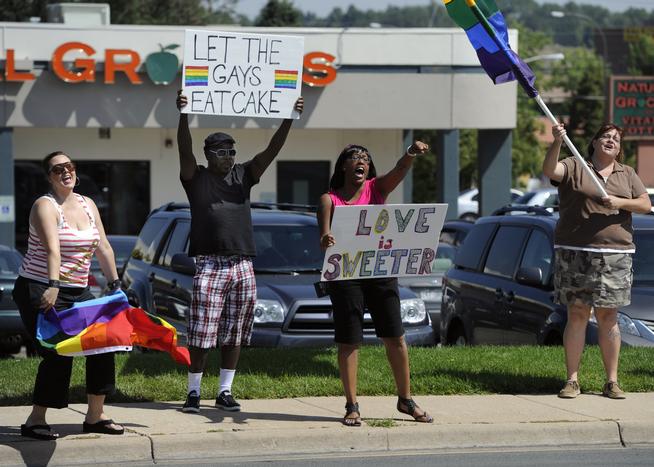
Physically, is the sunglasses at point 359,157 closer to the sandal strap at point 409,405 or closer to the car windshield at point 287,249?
the sandal strap at point 409,405

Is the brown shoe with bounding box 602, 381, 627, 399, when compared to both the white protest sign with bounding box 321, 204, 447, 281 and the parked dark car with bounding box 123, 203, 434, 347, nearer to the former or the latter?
the white protest sign with bounding box 321, 204, 447, 281

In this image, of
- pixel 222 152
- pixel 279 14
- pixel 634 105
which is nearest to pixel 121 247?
pixel 222 152

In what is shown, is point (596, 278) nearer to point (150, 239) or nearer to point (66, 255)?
point (66, 255)

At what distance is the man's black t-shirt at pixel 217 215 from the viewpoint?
871 cm

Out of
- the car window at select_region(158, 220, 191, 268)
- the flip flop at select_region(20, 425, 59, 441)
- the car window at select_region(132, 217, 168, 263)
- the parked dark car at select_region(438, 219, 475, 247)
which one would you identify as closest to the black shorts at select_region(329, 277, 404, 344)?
the flip flop at select_region(20, 425, 59, 441)

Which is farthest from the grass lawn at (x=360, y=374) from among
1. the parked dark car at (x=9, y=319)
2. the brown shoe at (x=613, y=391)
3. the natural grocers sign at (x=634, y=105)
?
the natural grocers sign at (x=634, y=105)

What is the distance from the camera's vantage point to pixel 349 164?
27.9 ft

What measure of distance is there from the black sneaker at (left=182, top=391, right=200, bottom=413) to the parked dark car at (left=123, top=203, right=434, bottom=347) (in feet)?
6.72

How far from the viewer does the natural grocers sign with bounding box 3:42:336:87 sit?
2762cm

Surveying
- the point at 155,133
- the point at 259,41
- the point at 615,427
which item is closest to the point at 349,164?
the point at 259,41

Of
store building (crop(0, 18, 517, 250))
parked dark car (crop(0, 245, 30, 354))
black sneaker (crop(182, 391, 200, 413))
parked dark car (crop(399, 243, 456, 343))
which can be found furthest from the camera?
store building (crop(0, 18, 517, 250))

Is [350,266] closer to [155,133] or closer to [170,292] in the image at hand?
[170,292]

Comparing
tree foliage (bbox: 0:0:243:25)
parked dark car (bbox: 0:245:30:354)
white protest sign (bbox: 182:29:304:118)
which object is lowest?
parked dark car (bbox: 0:245:30:354)

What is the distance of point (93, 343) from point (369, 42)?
21.9 m
